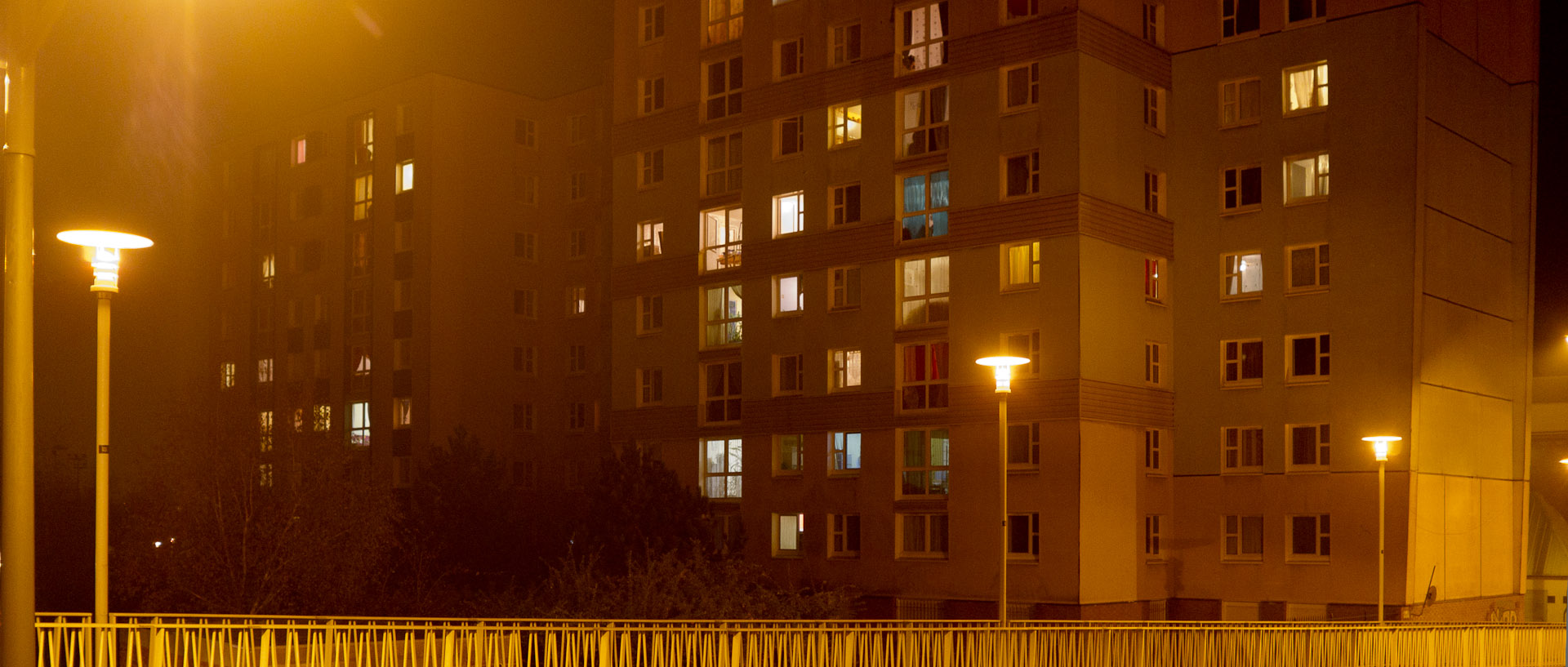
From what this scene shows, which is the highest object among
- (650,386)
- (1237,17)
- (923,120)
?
(1237,17)

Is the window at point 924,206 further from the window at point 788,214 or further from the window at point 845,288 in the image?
the window at point 788,214

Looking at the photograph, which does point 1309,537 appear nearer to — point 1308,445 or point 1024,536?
point 1308,445

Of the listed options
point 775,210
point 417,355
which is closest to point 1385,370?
point 775,210

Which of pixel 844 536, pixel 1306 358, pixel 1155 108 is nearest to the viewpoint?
pixel 1306 358

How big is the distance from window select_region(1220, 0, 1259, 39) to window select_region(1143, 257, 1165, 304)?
6.33 metres

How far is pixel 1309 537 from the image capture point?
37.6 metres

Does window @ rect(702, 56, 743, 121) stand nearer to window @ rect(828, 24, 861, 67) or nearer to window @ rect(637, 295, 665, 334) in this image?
window @ rect(828, 24, 861, 67)

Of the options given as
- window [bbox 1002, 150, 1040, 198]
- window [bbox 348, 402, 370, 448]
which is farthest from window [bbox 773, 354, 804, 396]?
window [bbox 348, 402, 370, 448]

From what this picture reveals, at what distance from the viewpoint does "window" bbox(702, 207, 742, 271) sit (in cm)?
4372

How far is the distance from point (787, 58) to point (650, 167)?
20.1 ft

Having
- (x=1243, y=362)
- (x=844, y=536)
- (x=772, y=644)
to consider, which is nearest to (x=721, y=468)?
(x=844, y=536)

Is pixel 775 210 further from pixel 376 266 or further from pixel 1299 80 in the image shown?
pixel 376 266

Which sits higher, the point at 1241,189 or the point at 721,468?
the point at 1241,189

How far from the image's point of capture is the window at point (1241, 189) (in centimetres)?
3912
